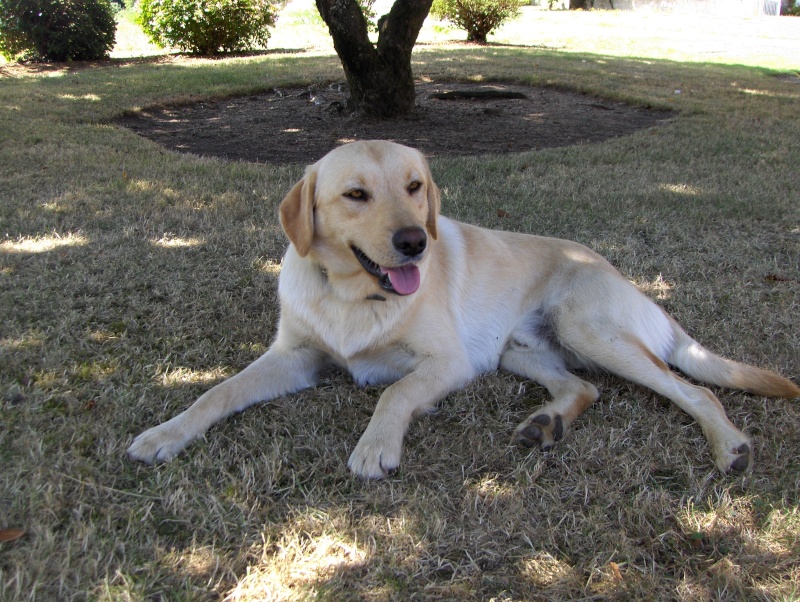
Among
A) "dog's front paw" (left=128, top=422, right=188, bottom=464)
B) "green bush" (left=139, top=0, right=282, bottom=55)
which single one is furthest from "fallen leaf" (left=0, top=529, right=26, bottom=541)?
"green bush" (left=139, top=0, right=282, bottom=55)

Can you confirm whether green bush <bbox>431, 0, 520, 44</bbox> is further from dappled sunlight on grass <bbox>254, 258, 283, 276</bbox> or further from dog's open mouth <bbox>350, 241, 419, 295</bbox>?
dog's open mouth <bbox>350, 241, 419, 295</bbox>

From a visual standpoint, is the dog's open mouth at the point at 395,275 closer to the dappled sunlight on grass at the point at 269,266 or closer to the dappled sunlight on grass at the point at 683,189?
the dappled sunlight on grass at the point at 269,266

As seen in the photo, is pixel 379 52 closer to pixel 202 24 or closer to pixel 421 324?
pixel 421 324

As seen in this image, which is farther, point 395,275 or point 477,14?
point 477,14

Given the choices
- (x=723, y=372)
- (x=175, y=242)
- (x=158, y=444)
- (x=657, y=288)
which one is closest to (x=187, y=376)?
(x=158, y=444)

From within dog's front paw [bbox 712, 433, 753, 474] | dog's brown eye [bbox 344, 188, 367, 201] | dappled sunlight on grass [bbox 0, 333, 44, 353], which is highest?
dog's brown eye [bbox 344, 188, 367, 201]

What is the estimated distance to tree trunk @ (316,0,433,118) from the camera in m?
7.55

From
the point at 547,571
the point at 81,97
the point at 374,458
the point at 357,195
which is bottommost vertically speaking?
the point at 547,571

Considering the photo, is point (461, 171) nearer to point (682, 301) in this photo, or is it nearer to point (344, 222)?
point (682, 301)

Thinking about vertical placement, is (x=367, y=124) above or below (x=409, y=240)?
above

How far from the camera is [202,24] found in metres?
14.4

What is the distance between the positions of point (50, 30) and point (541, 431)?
1498 cm

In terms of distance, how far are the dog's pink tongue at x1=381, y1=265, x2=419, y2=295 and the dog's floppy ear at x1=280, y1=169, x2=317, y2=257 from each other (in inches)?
14.8

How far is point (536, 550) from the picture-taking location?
74.2 inches
